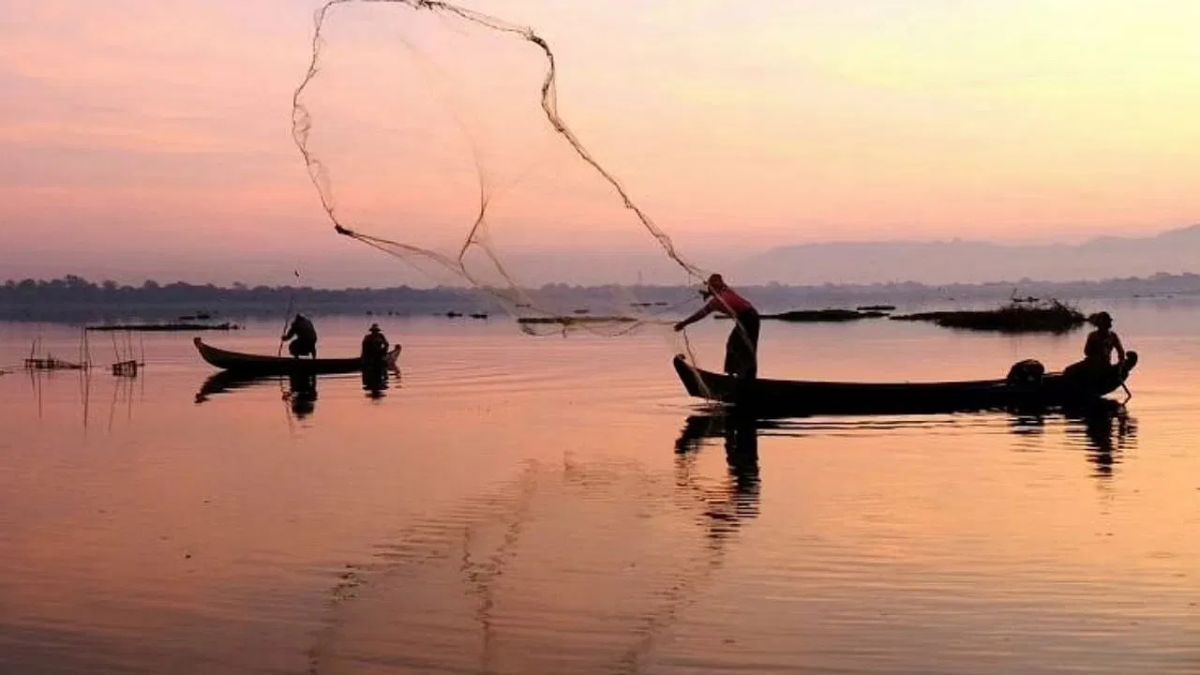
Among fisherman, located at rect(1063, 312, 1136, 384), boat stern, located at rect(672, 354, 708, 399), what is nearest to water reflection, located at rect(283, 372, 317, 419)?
boat stern, located at rect(672, 354, 708, 399)

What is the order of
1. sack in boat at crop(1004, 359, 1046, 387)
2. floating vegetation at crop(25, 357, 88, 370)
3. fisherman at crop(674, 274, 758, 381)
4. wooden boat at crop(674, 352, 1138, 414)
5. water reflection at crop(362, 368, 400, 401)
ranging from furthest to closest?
floating vegetation at crop(25, 357, 88, 370), water reflection at crop(362, 368, 400, 401), sack in boat at crop(1004, 359, 1046, 387), wooden boat at crop(674, 352, 1138, 414), fisherman at crop(674, 274, 758, 381)

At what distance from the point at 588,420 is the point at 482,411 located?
2.82 metres

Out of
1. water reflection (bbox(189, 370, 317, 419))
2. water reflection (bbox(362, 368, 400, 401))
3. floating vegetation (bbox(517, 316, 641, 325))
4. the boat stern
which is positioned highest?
floating vegetation (bbox(517, 316, 641, 325))

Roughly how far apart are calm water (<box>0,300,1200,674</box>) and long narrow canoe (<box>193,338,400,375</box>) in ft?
39.3

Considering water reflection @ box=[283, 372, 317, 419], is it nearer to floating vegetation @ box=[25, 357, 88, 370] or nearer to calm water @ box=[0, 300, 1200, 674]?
calm water @ box=[0, 300, 1200, 674]

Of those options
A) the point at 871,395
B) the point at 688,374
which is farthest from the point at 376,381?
the point at 871,395

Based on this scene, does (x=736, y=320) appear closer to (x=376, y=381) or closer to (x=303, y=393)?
(x=303, y=393)

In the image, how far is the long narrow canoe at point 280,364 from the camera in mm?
36875

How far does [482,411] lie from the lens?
2584 centimetres

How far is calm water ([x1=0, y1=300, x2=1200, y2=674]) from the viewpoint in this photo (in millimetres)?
8406

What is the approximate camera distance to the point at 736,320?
22.5 meters

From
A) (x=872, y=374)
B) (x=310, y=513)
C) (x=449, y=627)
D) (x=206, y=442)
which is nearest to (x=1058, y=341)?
(x=872, y=374)

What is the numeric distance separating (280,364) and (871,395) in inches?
735

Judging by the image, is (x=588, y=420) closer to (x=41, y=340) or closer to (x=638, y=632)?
(x=638, y=632)
